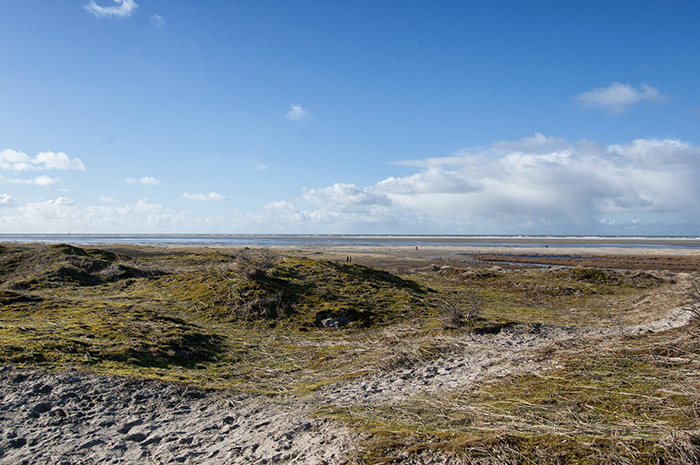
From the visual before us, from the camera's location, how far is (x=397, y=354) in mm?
7633

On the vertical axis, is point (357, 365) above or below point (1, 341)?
below

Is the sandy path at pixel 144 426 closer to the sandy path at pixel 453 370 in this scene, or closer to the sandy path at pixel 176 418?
the sandy path at pixel 176 418

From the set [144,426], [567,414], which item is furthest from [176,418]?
[567,414]

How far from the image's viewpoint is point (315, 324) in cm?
1123

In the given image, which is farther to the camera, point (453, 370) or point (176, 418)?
point (453, 370)

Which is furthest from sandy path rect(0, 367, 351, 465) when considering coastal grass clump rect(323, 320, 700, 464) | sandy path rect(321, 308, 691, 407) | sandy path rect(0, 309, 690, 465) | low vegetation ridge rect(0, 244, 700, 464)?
sandy path rect(321, 308, 691, 407)

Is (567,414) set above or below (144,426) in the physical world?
above

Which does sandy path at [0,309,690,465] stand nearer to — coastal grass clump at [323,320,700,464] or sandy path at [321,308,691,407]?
sandy path at [321,308,691,407]

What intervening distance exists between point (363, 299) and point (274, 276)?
3.33 meters

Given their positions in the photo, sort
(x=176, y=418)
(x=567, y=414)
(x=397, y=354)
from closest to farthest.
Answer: (x=567, y=414) → (x=176, y=418) → (x=397, y=354)

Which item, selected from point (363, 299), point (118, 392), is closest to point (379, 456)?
point (118, 392)

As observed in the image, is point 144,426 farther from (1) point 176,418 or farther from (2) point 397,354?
(2) point 397,354

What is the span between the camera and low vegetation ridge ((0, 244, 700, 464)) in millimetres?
3766

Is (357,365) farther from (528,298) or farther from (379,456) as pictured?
(528,298)
